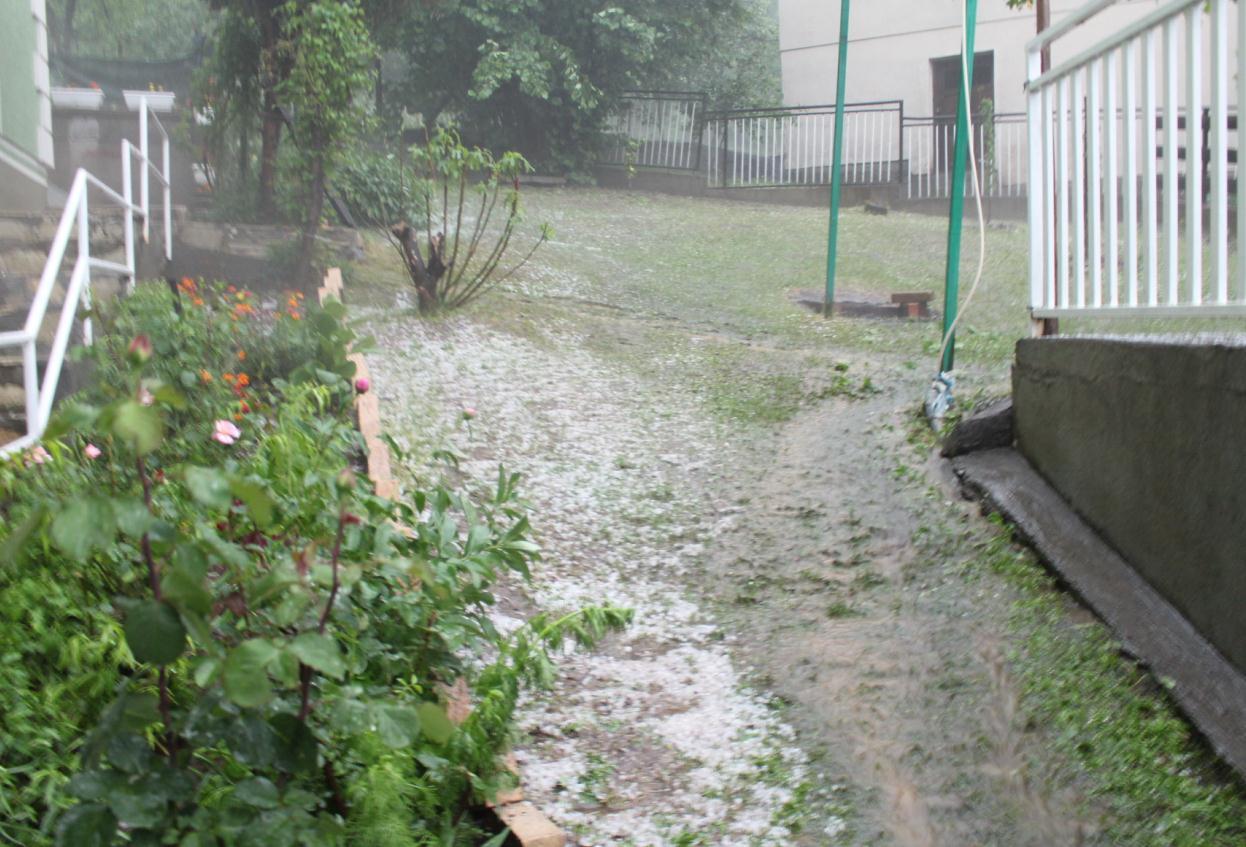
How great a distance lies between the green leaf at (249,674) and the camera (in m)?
1.63

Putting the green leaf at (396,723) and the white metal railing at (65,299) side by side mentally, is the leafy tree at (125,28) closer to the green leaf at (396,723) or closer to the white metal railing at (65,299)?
the white metal railing at (65,299)

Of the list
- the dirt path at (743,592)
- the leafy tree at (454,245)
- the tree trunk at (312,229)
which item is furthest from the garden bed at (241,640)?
the tree trunk at (312,229)

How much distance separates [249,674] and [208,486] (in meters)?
0.28

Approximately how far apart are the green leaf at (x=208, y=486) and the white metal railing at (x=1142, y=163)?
2.37m

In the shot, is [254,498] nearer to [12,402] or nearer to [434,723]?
[434,723]

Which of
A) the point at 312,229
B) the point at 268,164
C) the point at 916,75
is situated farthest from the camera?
the point at 916,75

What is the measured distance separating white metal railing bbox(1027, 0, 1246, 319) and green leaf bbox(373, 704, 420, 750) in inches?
86.4

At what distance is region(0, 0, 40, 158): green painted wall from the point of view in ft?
24.7

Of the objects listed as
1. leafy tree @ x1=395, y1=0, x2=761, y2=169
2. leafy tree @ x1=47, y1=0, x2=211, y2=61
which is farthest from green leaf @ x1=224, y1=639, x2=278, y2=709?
leafy tree @ x1=395, y1=0, x2=761, y2=169

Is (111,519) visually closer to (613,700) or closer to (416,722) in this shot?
(416,722)

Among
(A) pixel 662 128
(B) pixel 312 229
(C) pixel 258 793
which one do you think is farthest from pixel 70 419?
(A) pixel 662 128

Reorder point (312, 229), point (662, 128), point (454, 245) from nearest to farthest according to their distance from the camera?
point (454, 245)
point (312, 229)
point (662, 128)

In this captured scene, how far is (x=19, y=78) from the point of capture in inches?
310

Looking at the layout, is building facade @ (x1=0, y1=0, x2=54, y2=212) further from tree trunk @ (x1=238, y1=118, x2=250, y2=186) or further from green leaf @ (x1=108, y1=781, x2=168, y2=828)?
green leaf @ (x1=108, y1=781, x2=168, y2=828)
